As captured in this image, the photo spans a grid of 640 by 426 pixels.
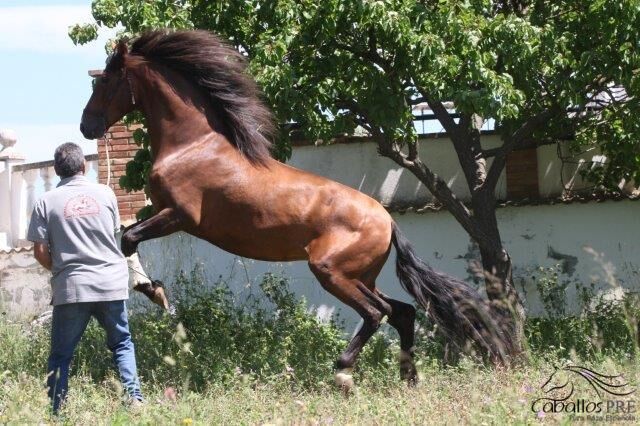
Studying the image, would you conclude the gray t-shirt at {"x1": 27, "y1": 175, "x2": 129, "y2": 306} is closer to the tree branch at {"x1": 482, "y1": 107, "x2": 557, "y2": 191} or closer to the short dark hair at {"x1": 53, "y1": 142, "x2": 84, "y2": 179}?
the short dark hair at {"x1": 53, "y1": 142, "x2": 84, "y2": 179}

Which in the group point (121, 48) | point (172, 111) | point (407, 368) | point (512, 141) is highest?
point (121, 48)

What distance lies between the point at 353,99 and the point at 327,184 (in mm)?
1067

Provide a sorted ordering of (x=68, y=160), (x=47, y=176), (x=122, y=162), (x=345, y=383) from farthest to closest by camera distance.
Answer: (x=47, y=176)
(x=122, y=162)
(x=345, y=383)
(x=68, y=160)

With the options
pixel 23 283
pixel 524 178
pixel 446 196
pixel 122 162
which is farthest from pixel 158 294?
pixel 524 178

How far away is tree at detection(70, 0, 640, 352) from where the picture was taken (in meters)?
9.25

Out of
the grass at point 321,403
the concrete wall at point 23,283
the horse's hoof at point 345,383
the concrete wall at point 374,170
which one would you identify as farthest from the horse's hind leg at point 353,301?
the concrete wall at point 23,283

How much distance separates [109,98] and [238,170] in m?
1.16

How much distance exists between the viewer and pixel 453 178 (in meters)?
12.5

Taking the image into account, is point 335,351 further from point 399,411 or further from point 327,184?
point 399,411

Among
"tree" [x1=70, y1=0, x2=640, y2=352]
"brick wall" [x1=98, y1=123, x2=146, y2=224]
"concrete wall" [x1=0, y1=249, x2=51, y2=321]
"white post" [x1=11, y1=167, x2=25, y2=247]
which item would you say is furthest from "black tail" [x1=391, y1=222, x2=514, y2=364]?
"white post" [x1=11, y1=167, x2=25, y2=247]

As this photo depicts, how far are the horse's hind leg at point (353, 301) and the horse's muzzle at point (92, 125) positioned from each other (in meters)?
1.93

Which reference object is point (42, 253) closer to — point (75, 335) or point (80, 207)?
point (80, 207)

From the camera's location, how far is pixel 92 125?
9125mm

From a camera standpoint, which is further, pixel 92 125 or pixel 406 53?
pixel 406 53
